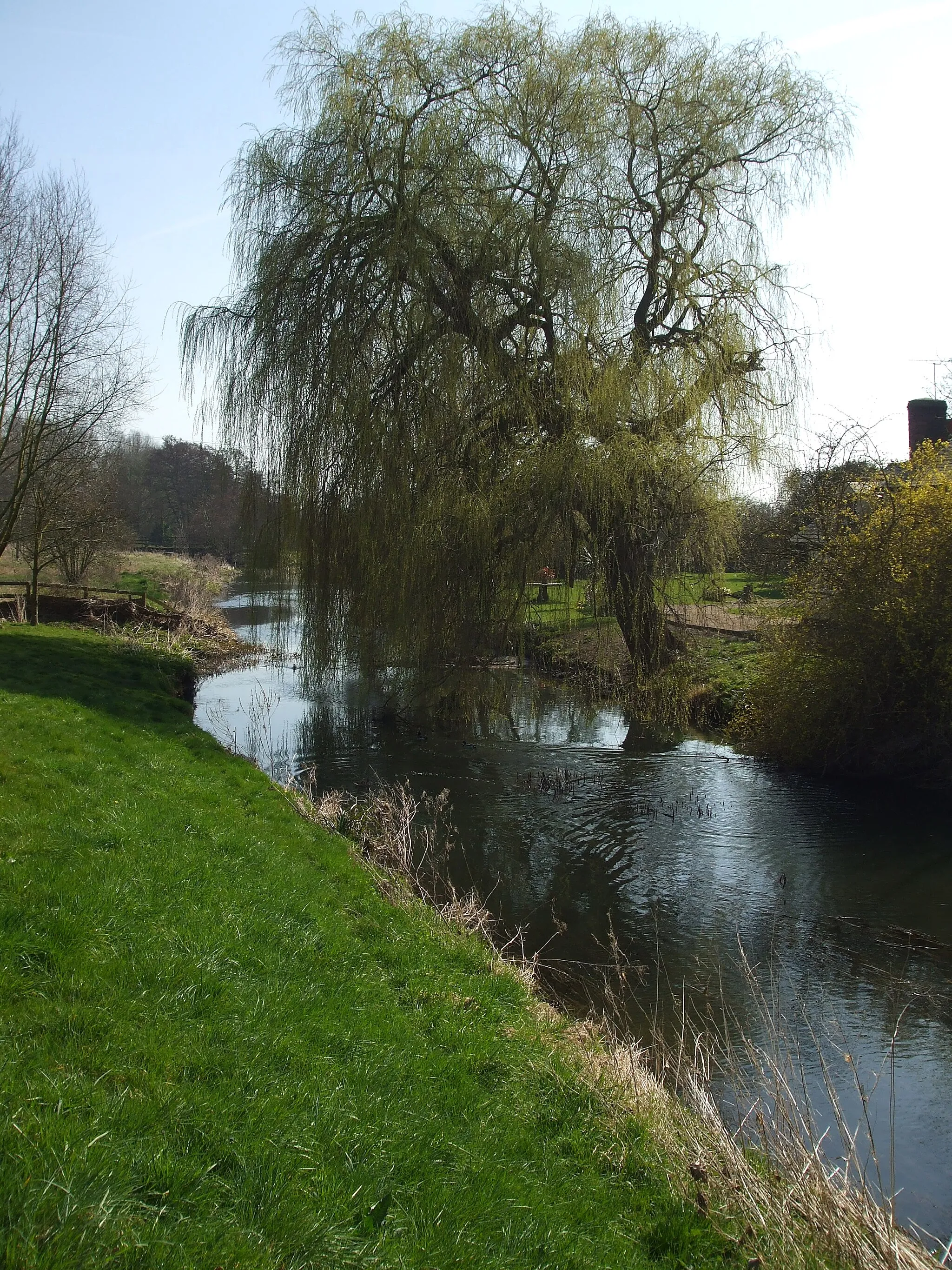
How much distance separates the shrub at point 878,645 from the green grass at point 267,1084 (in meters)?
8.11

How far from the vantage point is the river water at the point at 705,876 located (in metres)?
5.78

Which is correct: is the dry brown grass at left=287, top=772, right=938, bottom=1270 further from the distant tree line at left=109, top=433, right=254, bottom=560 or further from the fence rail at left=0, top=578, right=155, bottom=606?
the fence rail at left=0, top=578, right=155, bottom=606

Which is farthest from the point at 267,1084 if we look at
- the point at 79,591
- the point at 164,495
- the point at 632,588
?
the point at 164,495

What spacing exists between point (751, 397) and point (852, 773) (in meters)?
5.55

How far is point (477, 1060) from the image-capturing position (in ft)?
14.1

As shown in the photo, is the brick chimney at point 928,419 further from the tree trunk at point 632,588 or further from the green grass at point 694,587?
the tree trunk at point 632,588

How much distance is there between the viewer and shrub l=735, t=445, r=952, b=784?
1164cm

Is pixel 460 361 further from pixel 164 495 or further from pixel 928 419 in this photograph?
pixel 164 495

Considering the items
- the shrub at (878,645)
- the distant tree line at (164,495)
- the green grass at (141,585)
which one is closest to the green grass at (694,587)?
the shrub at (878,645)

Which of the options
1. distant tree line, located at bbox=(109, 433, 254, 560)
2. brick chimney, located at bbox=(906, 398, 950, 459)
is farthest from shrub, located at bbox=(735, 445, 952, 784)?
distant tree line, located at bbox=(109, 433, 254, 560)

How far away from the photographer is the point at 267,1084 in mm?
3334

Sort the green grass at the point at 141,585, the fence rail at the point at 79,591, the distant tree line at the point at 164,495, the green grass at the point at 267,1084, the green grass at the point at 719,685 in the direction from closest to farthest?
the green grass at the point at 267,1084 < the green grass at the point at 719,685 < the fence rail at the point at 79,591 < the distant tree line at the point at 164,495 < the green grass at the point at 141,585

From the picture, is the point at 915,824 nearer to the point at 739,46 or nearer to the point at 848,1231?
the point at 848,1231

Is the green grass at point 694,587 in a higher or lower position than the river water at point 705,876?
higher
